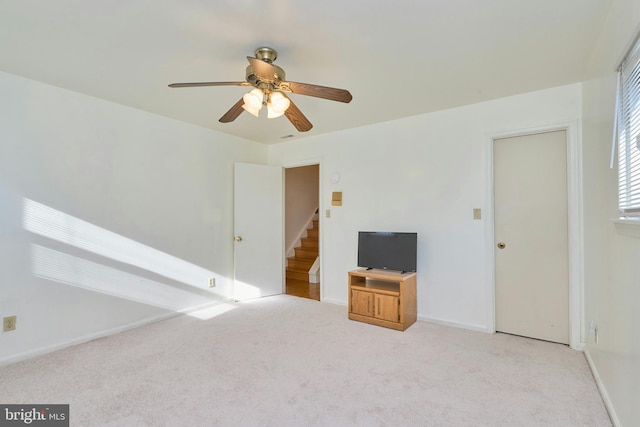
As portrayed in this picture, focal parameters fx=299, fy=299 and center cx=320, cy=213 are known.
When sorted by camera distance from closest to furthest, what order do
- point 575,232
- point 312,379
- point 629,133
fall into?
point 629,133
point 312,379
point 575,232

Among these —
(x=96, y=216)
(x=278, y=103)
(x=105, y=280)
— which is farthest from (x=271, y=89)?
(x=105, y=280)

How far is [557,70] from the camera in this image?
2.44 m

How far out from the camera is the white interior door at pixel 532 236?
2793 mm

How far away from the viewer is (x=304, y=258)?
19.9 ft

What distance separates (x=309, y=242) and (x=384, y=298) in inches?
132

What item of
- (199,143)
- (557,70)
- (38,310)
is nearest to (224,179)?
(199,143)

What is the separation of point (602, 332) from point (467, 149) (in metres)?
1.92

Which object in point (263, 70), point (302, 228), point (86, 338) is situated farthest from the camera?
point (302, 228)

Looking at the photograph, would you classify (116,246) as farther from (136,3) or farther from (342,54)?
(342,54)

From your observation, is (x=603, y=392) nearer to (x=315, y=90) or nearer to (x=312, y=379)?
(x=312, y=379)

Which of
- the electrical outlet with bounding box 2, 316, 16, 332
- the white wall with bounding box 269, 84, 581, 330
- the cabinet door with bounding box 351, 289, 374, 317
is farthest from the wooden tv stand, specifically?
the electrical outlet with bounding box 2, 316, 16, 332

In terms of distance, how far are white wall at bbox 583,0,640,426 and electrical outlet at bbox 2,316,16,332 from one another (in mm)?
4117

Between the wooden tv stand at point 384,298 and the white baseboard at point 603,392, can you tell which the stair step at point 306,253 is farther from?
the white baseboard at point 603,392

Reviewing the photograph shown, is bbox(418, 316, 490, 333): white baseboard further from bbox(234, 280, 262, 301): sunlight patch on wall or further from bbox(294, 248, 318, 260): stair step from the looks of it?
bbox(294, 248, 318, 260): stair step
